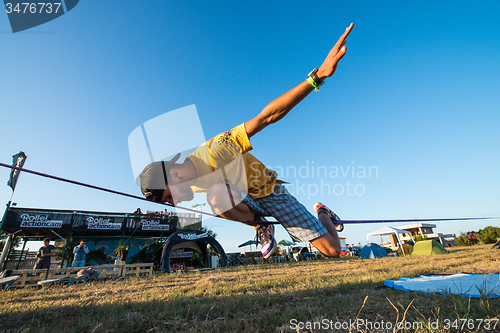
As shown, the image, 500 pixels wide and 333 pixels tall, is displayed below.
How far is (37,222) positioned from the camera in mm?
16016

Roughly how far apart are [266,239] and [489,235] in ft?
94.8

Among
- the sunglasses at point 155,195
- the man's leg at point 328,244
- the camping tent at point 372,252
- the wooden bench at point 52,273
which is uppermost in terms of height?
the sunglasses at point 155,195

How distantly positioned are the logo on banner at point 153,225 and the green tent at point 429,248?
60.5ft

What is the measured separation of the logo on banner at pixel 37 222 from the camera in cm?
1576

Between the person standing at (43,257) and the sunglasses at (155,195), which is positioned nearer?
the sunglasses at (155,195)

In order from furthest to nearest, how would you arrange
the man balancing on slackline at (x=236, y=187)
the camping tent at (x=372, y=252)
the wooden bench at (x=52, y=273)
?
the camping tent at (x=372, y=252), the wooden bench at (x=52, y=273), the man balancing on slackline at (x=236, y=187)

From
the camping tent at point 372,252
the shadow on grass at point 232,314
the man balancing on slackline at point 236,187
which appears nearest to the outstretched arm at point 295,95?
the man balancing on slackline at point 236,187

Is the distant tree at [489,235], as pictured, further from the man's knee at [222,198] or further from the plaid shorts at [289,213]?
the man's knee at [222,198]

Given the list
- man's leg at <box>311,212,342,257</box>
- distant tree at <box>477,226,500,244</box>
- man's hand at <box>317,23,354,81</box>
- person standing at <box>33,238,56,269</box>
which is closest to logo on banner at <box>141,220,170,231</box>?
person standing at <box>33,238,56,269</box>

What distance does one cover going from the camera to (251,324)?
171cm

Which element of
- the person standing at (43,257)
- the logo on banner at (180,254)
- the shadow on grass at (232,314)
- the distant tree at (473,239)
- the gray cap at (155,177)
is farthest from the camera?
the distant tree at (473,239)

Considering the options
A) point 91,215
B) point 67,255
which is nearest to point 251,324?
point 91,215

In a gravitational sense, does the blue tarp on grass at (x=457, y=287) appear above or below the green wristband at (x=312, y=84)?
below

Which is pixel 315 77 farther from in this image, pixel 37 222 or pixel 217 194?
pixel 37 222
